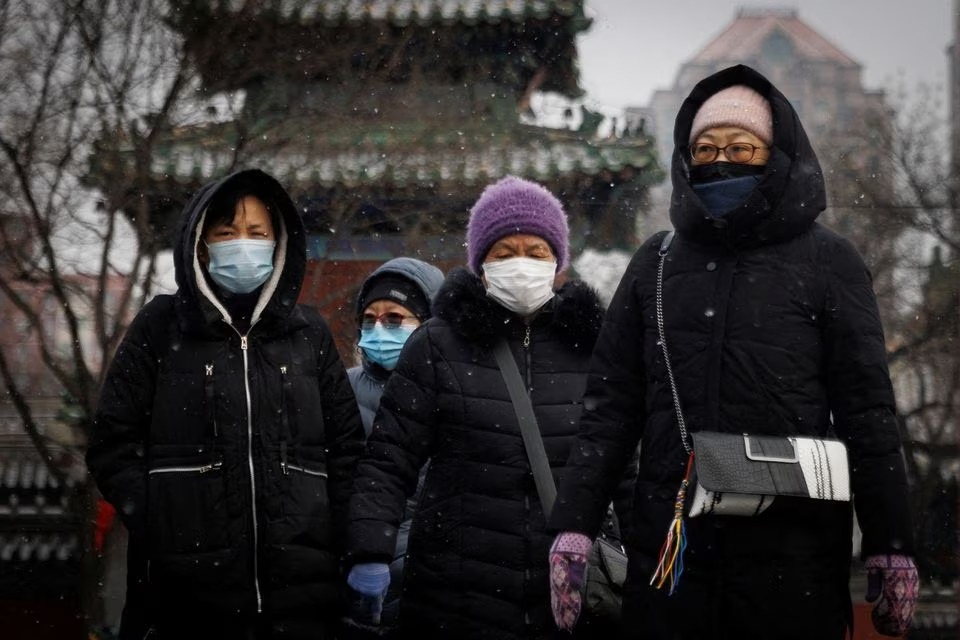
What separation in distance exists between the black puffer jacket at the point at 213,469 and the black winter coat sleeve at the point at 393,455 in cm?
12

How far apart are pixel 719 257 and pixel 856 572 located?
7.52 meters

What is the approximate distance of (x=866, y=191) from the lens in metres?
10.8

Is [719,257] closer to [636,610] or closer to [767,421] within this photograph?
[767,421]

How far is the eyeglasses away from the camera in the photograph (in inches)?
111

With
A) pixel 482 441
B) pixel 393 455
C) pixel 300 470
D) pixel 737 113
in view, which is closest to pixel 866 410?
pixel 737 113

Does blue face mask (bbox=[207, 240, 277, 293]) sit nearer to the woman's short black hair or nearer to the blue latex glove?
the woman's short black hair

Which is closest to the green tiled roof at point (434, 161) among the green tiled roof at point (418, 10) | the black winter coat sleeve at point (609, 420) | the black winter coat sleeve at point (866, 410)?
the green tiled roof at point (418, 10)

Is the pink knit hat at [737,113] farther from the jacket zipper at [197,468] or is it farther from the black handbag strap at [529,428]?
the jacket zipper at [197,468]

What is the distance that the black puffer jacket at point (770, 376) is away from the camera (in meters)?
2.60

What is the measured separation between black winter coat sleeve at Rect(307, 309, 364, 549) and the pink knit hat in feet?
4.44

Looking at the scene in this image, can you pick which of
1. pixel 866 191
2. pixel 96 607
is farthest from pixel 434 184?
pixel 866 191

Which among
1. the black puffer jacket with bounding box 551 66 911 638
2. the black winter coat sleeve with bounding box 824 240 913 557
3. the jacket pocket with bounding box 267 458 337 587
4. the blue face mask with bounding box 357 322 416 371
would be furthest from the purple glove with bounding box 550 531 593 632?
the blue face mask with bounding box 357 322 416 371

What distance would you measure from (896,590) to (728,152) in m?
1.08

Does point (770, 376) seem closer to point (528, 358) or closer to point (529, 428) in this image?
point (529, 428)
